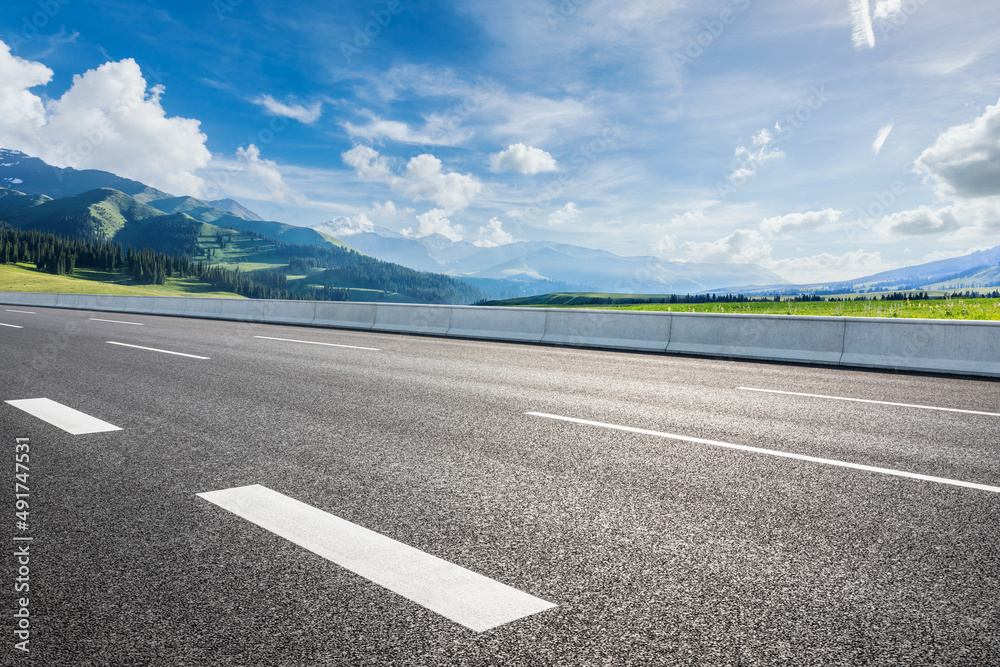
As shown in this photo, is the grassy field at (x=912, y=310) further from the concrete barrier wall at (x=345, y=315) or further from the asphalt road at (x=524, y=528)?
the asphalt road at (x=524, y=528)

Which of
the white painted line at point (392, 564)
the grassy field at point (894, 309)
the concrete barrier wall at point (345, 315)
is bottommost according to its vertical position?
the white painted line at point (392, 564)

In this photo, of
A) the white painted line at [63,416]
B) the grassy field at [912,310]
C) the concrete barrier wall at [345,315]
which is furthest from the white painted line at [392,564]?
the grassy field at [912,310]

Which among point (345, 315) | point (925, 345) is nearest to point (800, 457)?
point (925, 345)

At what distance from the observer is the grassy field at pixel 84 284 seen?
91875 millimetres

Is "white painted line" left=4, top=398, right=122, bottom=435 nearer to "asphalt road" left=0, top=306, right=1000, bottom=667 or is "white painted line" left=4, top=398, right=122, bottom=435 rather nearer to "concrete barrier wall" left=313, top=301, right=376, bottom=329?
"asphalt road" left=0, top=306, right=1000, bottom=667

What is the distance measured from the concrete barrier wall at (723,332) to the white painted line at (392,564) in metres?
10.9

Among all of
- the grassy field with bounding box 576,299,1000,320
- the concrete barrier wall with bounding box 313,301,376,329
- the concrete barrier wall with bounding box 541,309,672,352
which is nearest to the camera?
the concrete barrier wall with bounding box 541,309,672,352

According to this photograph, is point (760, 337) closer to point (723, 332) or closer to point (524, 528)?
point (723, 332)

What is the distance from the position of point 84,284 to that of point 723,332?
124408 millimetres

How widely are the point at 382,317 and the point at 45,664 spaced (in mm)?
18278

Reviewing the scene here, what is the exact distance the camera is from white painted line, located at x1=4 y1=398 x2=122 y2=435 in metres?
5.63

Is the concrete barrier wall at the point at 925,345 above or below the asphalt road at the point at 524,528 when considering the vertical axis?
above

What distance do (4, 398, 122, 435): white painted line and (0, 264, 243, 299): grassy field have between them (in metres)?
50.0

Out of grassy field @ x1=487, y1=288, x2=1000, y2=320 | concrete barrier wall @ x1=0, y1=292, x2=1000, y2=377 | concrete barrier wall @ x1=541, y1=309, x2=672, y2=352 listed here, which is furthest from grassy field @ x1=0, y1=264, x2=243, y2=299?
grassy field @ x1=487, y1=288, x2=1000, y2=320
